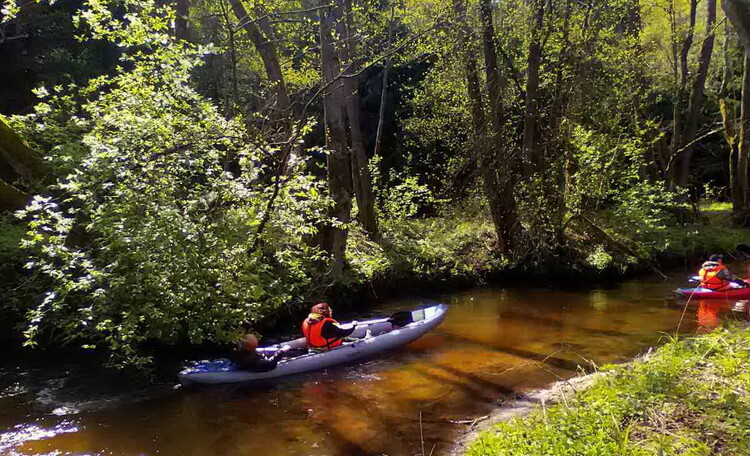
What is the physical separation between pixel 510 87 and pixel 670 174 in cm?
763

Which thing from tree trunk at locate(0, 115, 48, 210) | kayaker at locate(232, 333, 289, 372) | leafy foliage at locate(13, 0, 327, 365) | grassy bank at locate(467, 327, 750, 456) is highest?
tree trunk at locate(0, 115, 48, 210)

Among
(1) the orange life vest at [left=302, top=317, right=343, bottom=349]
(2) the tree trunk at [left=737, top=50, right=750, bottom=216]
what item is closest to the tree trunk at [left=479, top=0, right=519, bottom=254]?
(1) the orange life vest at [left=302, top=317, right=343, bottom=349]

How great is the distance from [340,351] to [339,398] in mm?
1149

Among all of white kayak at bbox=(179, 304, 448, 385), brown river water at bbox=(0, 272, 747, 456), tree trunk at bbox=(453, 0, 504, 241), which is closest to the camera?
brown river water at bbox=(0, 272, 747, 456)

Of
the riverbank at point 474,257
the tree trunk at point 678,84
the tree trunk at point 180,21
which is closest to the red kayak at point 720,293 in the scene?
the riverbank at point 474,257

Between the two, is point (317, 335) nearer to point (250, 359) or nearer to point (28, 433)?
point (250, 359)

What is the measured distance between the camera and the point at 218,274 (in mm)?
6816

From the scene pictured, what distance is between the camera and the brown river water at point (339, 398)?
499cm

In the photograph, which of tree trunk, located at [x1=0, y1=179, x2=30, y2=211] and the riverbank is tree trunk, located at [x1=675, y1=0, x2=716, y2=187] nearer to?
the riverbank

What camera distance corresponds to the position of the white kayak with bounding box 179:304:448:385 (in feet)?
21.5

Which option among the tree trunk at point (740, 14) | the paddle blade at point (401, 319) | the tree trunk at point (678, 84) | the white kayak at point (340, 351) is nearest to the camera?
the tree trunk at point (740, 14)

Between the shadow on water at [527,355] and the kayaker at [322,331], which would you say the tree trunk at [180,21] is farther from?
the shadow on water at [527,355]

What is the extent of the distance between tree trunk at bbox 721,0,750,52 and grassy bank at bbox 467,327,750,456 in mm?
2374

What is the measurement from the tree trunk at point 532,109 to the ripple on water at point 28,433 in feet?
33.1
